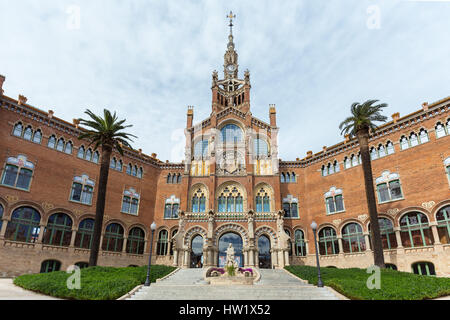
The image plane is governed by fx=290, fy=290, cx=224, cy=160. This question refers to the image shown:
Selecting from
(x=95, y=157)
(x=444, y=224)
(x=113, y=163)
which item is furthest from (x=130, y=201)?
(x=444, y=224)

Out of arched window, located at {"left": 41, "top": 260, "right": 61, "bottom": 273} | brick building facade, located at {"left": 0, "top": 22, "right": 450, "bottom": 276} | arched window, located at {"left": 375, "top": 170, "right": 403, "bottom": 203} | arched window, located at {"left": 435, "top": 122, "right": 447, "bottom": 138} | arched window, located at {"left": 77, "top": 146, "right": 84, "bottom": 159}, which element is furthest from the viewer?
arched window, located at {"left": 77, "top": 146, "right": 84, "bottom": 159}

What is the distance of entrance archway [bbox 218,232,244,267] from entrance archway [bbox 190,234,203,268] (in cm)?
221

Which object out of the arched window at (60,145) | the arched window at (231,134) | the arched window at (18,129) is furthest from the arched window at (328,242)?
the arched window at (18,129)

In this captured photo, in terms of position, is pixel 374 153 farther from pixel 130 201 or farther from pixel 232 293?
pixel 130 201

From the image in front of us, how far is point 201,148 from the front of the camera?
39594 mm

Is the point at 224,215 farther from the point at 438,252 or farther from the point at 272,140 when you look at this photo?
the point at 438,252

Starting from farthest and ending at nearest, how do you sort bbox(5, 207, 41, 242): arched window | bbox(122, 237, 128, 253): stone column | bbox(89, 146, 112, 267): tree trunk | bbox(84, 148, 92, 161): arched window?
bbox(122, 237, 128, 253): stone column
bbox(84, 148, 92, 161): arched window
bbox(5, 207, 41, 242): arched window
bbox(89, 146, 112, 267): tree trunk

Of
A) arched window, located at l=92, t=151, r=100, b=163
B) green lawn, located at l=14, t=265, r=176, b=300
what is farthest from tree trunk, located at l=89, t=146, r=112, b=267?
arched window, located at l=92, t=151, r=100, b=163

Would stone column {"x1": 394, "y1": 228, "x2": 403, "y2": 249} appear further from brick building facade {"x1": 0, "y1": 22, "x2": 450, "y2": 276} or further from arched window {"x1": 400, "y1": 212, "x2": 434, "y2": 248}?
arched window {"x1": 400, "y1": 212, "x2": 434, "y2": 248}

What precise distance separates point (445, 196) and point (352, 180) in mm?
9138

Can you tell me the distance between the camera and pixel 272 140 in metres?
38.9

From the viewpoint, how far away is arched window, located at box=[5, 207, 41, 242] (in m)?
25.2

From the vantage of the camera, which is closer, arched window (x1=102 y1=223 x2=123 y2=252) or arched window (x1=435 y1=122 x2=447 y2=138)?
arched window (x1=435 y1=122 x2=447 y2=138)
